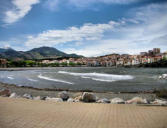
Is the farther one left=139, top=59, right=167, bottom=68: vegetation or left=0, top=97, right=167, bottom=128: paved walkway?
left=139, top=59, right=167, bottom=68: vegetation

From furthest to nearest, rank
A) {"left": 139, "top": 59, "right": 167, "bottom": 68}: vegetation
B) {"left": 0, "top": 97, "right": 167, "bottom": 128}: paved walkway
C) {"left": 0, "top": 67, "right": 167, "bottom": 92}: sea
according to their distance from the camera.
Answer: {"left": 139, "top": 59, "right": 167, "bottom": 68}: vegetation, {"left": 0, "top": 67, "right": 167, "bottom": 92}: sea, {"left": 0, "top": 97, "right": 167, "bottom": 128}: paved walkway

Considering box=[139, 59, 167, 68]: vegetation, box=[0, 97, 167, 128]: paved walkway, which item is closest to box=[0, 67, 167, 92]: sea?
box=[0, 97, 167, 128]: paved walkway

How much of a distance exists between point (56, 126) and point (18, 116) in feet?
5.93

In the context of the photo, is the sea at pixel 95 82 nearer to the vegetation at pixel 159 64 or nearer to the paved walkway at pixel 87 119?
the paved walkway at pixel 87 119

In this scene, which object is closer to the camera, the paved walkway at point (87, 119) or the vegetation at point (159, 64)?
the paved walkway at point (87, 119)

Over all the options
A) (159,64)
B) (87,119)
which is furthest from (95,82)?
(159,64)

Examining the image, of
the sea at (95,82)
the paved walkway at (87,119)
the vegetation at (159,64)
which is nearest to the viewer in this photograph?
the paved walkway at (87,119)

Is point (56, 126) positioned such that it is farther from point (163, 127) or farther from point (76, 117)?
point (163, 127)

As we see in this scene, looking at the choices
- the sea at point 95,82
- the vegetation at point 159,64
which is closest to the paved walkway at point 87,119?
the sea at point 95,82

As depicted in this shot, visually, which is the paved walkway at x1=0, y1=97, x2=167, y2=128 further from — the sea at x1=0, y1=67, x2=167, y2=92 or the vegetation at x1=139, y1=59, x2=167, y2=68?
the vegetation at x1=139, y1=59, x2=167, y2=68

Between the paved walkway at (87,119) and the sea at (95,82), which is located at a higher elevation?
the paved walkway at (87,119)

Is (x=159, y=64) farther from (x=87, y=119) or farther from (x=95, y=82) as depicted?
(x=87, y=119)

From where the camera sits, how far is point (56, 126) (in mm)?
5250

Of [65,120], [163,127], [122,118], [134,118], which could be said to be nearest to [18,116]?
[65,120]
